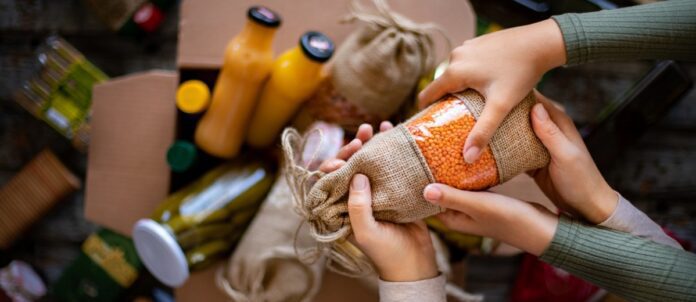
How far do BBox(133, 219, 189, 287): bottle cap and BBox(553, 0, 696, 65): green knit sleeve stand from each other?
505 millimetres

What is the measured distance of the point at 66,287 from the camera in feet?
3.06

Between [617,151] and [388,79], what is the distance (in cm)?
53

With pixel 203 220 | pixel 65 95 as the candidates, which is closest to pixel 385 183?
pixel 203 220

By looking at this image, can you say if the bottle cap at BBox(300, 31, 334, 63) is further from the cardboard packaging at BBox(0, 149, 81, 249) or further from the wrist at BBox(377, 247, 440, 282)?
the cardboard packaging at BBox(0, 149, 81, 249)

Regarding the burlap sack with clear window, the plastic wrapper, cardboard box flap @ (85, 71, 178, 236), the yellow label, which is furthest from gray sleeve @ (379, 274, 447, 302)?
the plastic wrapper

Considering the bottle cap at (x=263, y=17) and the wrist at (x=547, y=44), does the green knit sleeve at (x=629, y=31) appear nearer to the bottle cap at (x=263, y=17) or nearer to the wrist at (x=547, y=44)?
the wrist at (x=547, y=44)

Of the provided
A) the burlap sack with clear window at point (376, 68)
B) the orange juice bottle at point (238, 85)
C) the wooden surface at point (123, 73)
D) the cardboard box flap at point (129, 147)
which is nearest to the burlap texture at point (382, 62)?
the burlap sack with clear window at point (376, 68)

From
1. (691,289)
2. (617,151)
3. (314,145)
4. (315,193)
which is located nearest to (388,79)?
(314,145)

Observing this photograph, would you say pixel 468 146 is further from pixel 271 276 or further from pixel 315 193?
pixel 271 276

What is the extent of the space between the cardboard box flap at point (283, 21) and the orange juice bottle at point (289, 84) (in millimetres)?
93

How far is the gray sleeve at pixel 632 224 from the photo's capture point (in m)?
0.48

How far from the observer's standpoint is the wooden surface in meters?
0.96

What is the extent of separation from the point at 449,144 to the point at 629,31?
0.68 feet

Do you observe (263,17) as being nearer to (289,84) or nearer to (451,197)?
(289,84)
